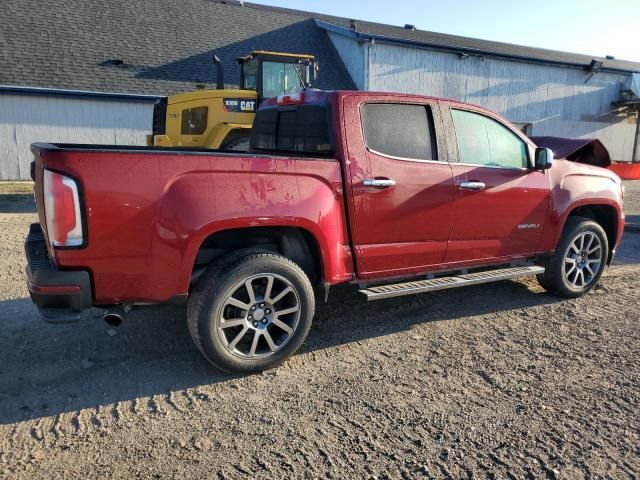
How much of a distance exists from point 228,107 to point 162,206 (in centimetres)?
786

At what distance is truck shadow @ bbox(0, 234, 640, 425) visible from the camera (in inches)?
126

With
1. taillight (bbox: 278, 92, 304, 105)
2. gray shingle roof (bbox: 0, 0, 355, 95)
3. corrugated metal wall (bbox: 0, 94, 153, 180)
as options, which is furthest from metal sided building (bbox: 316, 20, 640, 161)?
taillight (bbox: 278, 92, 304, 105)

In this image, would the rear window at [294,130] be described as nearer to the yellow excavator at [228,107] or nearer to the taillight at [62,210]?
the taillight at [62,210]

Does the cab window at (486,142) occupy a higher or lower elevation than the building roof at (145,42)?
lower

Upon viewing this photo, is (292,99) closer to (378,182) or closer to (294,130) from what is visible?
(294,130)

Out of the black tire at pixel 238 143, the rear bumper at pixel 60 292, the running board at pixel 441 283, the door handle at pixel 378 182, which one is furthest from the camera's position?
the black tire at pixel 238 143

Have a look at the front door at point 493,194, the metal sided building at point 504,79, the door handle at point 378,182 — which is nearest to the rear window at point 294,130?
the door handle at point 378,182

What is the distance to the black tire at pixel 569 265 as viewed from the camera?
5043 millimetres

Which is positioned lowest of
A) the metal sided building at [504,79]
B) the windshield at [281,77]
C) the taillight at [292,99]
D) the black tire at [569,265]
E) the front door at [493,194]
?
the black tire at [569,265]

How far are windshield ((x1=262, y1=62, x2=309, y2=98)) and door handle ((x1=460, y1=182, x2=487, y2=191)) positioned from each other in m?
7.39

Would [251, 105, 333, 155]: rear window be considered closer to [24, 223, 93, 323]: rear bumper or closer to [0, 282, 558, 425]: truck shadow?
[0, 282, 558, 425]: truck shadow

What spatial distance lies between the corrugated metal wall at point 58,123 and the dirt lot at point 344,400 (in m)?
12.6

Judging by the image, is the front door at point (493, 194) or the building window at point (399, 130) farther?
the front door at point (493, 194)

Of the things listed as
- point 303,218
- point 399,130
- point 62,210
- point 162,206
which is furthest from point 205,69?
point 62,210
